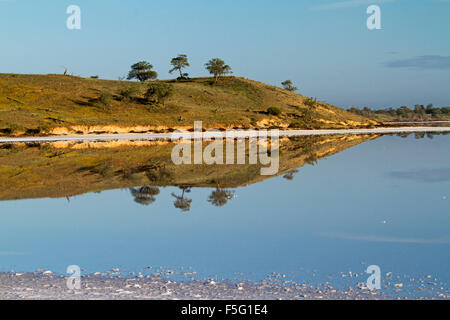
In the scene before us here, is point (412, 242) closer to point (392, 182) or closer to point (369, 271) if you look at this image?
point (369, 271)

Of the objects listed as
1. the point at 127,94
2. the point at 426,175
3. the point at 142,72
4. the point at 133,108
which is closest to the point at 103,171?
the point at 426,175

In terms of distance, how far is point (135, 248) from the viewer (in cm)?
1304

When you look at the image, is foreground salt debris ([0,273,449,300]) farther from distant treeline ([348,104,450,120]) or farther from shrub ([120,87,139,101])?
distant treeline ([348,104,450,120])

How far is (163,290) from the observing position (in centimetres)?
979

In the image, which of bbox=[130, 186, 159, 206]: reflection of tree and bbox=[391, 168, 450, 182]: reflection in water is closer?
bbox=[130, 186, 159, 206]: reflection of tree

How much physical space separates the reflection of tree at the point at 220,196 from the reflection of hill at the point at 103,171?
1526 millimetres

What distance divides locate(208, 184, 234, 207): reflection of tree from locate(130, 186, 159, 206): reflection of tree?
2366 mm

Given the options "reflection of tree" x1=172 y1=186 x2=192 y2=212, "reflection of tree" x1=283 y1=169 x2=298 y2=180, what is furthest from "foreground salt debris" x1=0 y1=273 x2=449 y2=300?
"reflection of tree" x1=283 y1=169 x2=298 y2=180

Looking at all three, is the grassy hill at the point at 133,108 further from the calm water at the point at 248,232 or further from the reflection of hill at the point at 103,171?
the calm water at the point at 248,232

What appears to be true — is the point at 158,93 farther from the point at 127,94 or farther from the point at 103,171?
the point at 103,171

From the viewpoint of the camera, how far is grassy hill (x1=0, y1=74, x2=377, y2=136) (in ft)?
220

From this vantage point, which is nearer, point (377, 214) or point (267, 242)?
point (267, 242)
